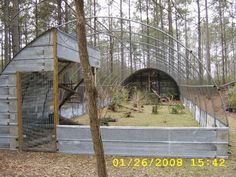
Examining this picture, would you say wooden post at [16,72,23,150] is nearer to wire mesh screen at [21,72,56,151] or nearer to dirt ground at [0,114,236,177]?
wire mesh screen at [21,72,56,151]

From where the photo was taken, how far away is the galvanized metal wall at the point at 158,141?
5.59m

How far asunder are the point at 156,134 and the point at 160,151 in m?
0.35

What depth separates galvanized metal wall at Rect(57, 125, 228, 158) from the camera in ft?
18.4

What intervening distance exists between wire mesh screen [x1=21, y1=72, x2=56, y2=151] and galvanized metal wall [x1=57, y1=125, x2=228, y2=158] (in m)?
0.79

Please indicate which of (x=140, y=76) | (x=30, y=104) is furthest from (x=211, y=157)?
(x=140, y=76)

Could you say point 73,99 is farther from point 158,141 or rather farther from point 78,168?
point 78,168

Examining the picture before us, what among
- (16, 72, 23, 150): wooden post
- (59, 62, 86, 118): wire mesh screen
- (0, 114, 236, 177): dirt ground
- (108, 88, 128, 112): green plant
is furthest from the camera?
(108, 88, 128, 112): green plant

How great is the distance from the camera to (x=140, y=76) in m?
21.9

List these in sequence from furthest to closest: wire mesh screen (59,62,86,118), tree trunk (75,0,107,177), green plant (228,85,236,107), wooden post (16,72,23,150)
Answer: green plant (228,85,236,107)
wire mesh screen (59,62,86,118)
wooden post (16,72,23,150)
tree trunk (75,0,107,177)

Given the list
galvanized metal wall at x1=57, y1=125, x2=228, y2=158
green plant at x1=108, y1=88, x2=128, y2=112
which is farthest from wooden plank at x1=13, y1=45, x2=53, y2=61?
green plant at x1=108, y1=88, x2=128, y2=112

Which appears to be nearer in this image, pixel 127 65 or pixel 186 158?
pixel 186 158

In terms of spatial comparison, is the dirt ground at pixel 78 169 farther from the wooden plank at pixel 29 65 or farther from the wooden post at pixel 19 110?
the wooden plank at pixel 29 65

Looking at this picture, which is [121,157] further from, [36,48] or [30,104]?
[36,48]

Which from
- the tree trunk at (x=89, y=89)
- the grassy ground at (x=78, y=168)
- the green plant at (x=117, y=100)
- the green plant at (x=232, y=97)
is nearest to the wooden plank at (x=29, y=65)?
A: the grassy ground at (x=78, y=168)
